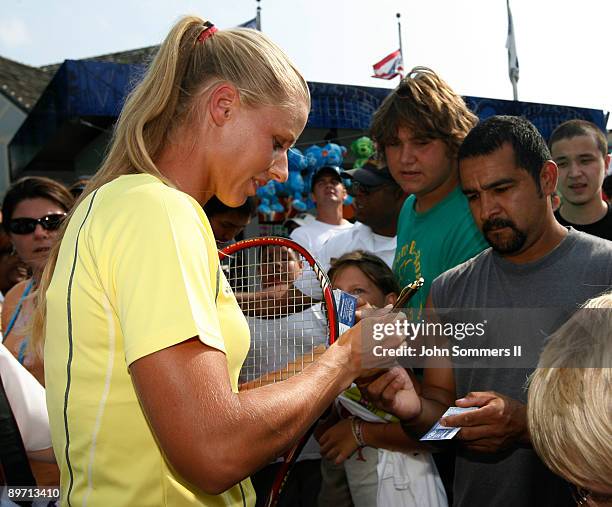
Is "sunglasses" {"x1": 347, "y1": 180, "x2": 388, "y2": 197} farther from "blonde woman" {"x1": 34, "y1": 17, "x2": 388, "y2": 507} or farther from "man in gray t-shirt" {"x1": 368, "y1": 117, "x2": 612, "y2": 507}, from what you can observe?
"blonde woman" {"x1": 34, "y1": 17, "x2": 388, "y2": 507}

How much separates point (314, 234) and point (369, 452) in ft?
10.7

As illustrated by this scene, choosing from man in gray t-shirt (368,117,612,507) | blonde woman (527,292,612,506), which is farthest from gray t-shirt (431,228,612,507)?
blonde woman (527,292,612,506)

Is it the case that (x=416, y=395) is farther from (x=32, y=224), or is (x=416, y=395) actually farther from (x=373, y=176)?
(x=373, y=176)

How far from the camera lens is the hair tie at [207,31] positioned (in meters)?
1.65

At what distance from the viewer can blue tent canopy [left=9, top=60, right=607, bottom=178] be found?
33.1 feet

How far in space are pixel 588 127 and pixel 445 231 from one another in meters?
2.67

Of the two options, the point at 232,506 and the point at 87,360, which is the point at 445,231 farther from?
the point at 87,360

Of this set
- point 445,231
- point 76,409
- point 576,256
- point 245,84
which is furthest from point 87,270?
point 445,231

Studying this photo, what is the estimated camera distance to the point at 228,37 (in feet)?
5.26

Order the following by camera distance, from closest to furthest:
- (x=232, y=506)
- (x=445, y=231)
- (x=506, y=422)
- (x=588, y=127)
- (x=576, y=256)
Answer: (x=232, y=506) → (x=506, y=422) → (x=576, y=256) → (x=445, y=231) → (x=588, y=127)

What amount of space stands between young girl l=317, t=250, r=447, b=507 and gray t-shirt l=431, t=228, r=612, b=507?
1.03 feet

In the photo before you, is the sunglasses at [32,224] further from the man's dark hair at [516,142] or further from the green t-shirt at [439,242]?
the man's dark hair at [516,142]

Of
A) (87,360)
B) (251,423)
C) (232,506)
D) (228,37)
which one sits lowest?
(232,506)

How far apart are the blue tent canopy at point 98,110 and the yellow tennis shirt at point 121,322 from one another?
6827 millimetres
